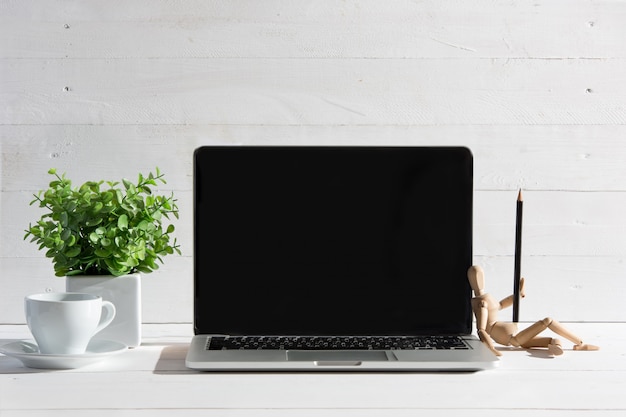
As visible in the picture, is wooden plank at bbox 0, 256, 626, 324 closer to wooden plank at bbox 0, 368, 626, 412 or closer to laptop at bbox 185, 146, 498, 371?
laptop at bbox 185, 146, 498, 371

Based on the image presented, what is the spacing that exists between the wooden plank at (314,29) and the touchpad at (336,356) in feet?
1.99

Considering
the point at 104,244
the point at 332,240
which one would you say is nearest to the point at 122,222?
the point at 104,244

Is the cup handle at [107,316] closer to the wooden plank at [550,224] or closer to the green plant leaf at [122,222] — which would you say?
the green plant leaf at [122,222]

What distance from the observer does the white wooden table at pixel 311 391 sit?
727mm

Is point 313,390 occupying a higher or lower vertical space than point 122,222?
lower

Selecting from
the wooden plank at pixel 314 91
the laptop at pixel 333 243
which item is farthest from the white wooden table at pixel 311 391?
the wooden plank at pixel 314 91

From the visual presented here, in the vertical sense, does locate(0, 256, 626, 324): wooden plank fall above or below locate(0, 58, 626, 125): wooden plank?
below

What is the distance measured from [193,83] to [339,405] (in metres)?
0.75

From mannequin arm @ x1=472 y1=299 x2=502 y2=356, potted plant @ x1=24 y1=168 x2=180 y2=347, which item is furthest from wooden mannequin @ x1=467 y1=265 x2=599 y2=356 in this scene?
potted plant @ x1=24 y1=168 x2=180 y2=347

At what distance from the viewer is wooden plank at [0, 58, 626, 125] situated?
1294mm

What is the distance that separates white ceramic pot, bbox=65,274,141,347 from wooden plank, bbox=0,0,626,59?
0.48 metres

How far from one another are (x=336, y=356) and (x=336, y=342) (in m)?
0.07

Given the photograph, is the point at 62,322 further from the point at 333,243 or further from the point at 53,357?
the point at 333,243

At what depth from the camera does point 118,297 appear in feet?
3.31
